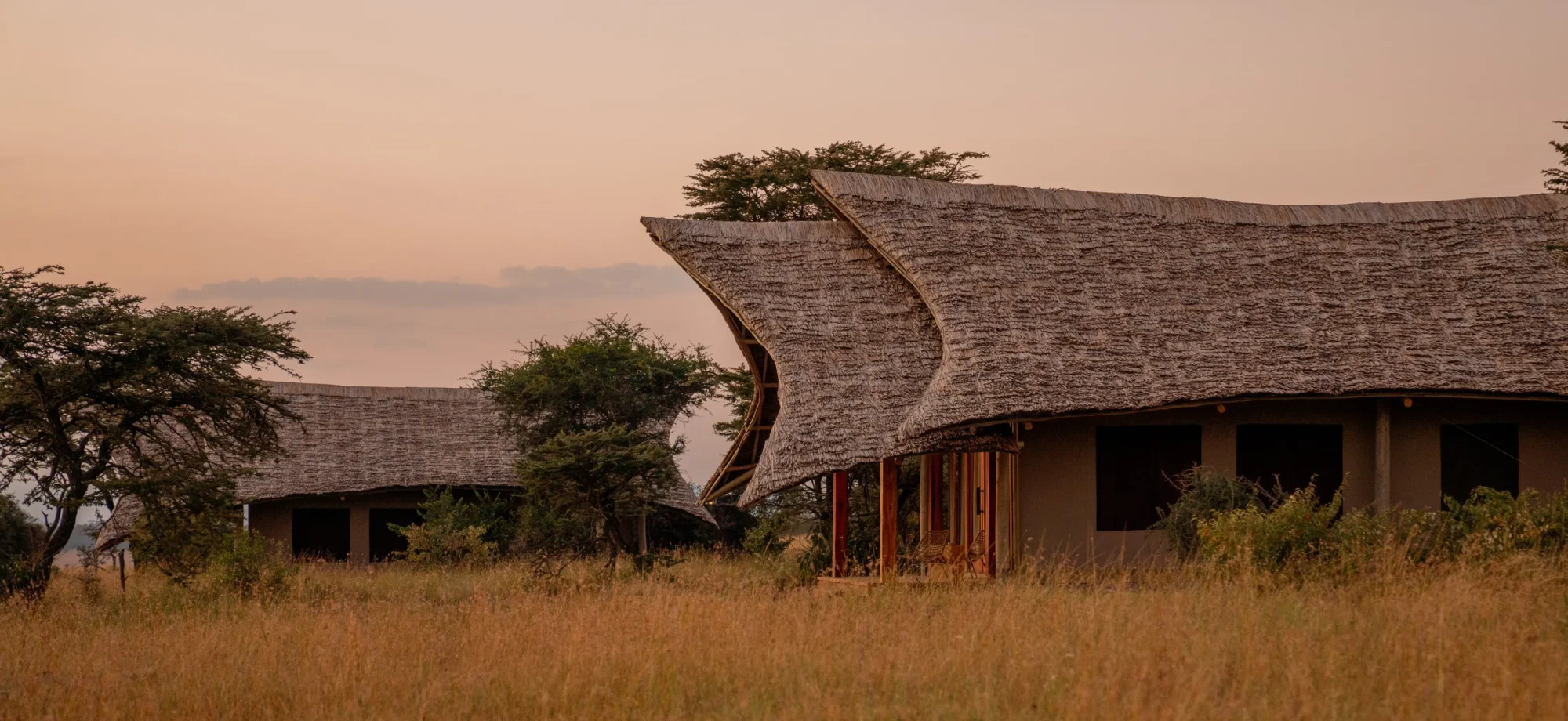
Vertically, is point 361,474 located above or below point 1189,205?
below

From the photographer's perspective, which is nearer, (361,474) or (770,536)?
(770,536)

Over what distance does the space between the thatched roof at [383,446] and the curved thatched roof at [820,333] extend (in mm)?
8732

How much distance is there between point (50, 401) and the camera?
16281 mm

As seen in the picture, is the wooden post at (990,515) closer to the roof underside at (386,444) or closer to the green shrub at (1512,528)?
the green shrub at (1512,528)

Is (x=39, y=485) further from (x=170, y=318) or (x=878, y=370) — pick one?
(x=878, y=370)

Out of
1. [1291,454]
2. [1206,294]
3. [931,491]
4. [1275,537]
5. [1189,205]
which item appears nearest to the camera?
[1275,537]

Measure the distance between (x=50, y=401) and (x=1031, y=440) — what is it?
11.1 meters

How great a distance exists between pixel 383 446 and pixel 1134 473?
54.8 ft

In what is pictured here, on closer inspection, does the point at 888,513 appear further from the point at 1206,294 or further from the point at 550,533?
the point at 550,533

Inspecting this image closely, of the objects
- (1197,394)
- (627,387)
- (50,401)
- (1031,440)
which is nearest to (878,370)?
(1031,440)

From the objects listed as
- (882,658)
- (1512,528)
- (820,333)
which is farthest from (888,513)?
(882,658)

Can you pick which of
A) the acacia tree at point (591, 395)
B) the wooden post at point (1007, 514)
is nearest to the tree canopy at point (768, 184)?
the acacia tree at point (591, 395)

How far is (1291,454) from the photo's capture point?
53.1 ft

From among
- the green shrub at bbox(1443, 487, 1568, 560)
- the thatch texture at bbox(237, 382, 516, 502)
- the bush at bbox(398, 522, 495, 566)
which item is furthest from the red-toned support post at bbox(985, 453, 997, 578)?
the thatch texture at bbox(237, 382, 516, 502)
